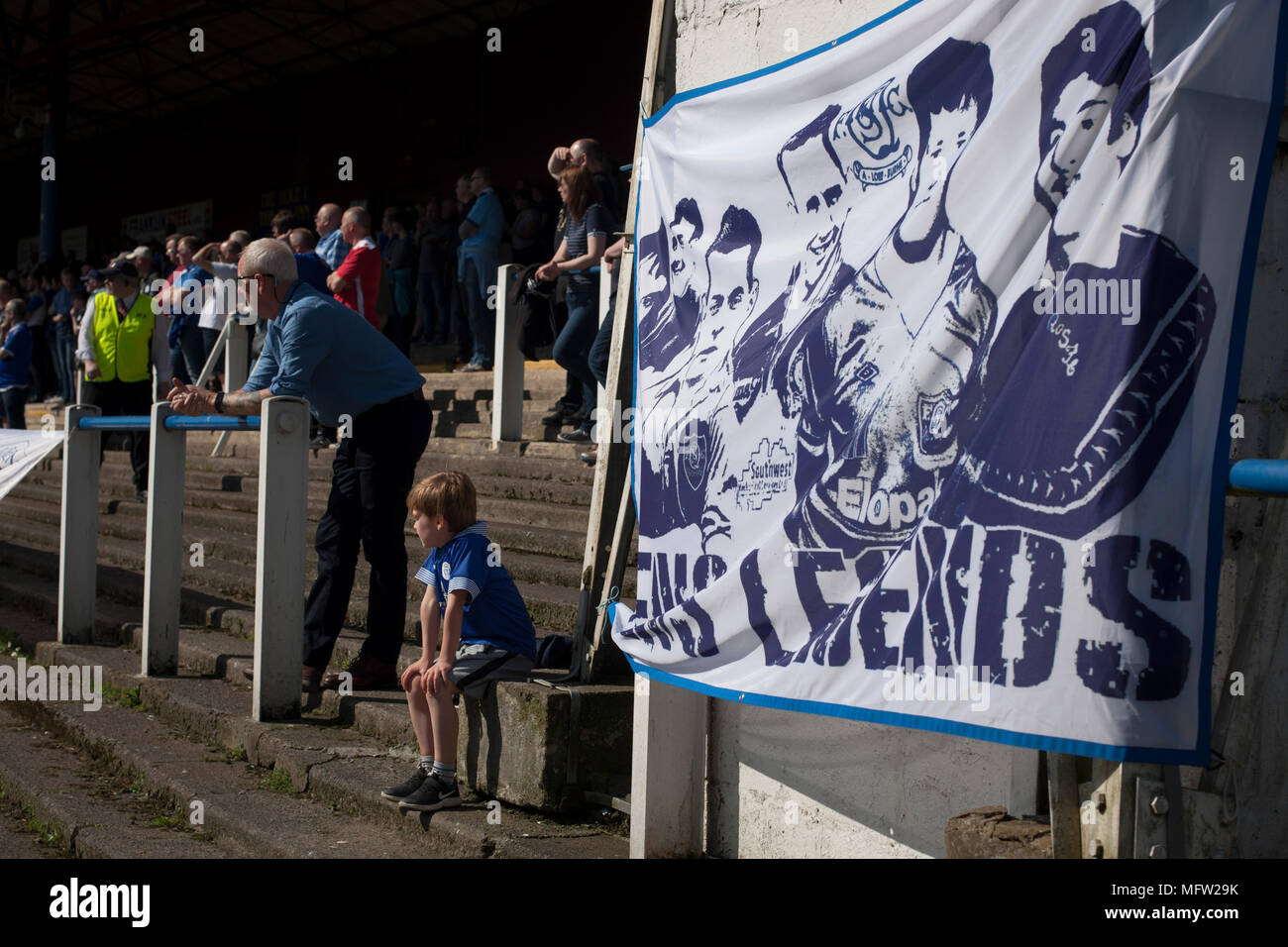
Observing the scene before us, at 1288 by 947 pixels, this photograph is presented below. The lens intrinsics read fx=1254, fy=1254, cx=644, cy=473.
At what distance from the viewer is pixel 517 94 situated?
20297 millimetres

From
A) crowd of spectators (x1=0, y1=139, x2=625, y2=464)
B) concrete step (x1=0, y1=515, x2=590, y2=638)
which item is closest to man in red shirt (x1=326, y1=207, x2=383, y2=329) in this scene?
crowd of spectators (x1=0, y1=139, x2=625, y2=464)

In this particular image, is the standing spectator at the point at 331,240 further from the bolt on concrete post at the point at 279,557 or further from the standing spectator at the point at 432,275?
the bolt on concrete post at the point at 279,557

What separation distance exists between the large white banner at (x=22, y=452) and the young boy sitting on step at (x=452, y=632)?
12.0 feet

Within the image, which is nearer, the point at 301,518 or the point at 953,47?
the point at 953,47

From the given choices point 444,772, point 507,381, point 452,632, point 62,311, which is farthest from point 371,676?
point 62,311

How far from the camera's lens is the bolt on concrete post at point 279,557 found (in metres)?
5.02

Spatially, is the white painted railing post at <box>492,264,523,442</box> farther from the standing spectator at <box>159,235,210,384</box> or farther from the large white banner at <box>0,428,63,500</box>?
the standing spectator at <box>159,235,210,384</box>

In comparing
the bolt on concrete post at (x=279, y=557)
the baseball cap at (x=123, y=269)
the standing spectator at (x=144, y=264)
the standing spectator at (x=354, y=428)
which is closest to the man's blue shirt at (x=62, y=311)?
the standing spectator at (x=144, y=264)

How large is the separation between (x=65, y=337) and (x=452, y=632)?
13.9 meters

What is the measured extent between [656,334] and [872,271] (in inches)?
40.3

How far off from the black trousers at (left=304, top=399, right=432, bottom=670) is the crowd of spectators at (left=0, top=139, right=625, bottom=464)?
164 cm

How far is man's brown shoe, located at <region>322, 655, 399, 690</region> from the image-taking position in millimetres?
5164
